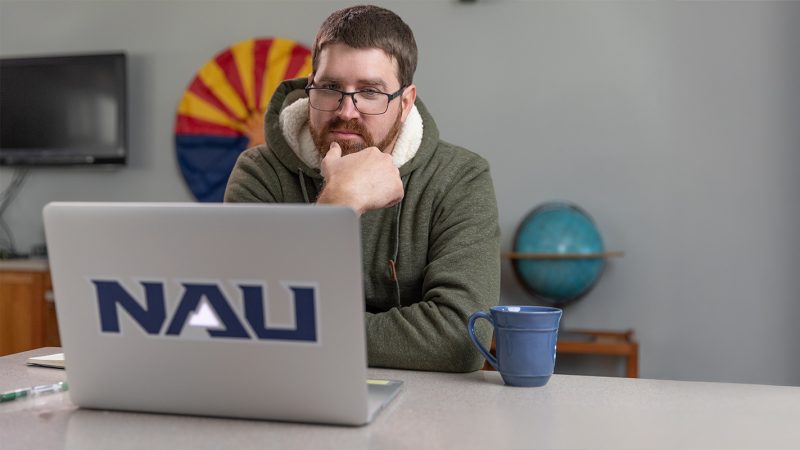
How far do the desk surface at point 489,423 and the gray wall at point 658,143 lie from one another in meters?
2.29

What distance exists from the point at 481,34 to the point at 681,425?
9.09ft

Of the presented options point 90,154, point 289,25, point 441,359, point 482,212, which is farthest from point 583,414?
point 90,154

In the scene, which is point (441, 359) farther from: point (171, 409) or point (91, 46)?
point (91, 46)

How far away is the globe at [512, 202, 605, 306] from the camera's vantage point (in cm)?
314

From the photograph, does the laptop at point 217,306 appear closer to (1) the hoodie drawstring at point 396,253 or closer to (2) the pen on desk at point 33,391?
(2) the pen on desk at point 33,391

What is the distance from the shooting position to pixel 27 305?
367cm

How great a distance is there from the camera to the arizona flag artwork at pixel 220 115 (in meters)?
3.78

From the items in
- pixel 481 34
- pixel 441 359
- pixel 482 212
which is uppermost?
pixel 481 34

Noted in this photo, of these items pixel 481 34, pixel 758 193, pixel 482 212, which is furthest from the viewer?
pixel 481 34

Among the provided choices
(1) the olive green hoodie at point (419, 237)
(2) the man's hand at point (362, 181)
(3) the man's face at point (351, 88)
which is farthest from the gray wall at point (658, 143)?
(2) the man's hand at point (362, 181)

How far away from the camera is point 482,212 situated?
1.57m

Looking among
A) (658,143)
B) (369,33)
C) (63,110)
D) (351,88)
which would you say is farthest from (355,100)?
(63,110)

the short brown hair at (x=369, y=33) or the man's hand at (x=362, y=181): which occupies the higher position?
the short brown hair at (x=369, y=33)

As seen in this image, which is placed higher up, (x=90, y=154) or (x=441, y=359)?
(x=90, y=154)
